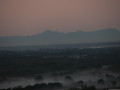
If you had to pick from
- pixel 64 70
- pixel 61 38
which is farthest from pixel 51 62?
pixel 61 38

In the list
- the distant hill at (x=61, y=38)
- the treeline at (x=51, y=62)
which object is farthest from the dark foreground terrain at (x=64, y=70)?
the distant hill at (x=61, y=38)

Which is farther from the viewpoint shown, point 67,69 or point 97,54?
point 97,54

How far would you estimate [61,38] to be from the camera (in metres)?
8.74

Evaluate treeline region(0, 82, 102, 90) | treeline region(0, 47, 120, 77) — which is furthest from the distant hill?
treeline region(0, 82, 102, 90)

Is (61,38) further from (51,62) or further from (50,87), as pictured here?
A: (50,87)

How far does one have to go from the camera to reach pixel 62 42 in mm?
8859

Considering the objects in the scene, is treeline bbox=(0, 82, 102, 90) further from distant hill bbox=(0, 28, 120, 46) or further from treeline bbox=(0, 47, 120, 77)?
distant hill bbox=(0, 28, 120, 46)

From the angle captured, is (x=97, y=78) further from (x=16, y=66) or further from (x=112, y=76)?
(x=16, y=66)

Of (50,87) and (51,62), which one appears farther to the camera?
(51,62)

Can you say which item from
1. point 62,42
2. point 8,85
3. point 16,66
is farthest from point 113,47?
point 8,85

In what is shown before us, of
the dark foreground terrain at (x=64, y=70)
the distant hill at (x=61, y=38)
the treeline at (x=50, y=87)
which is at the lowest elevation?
the treeline at (x=50, y=87)

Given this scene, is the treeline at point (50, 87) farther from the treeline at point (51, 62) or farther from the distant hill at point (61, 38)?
the distant hill at point (61, 38)

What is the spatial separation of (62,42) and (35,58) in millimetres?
1750

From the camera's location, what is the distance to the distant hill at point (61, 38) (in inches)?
325
